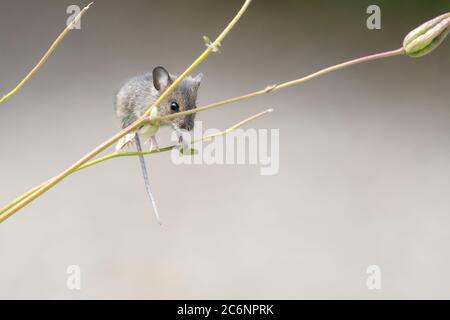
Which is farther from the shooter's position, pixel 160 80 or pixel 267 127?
pixel 267 127

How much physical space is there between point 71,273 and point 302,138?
0.98 meters

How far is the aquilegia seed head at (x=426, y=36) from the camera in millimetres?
421

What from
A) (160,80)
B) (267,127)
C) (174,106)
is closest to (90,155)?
(160,80)

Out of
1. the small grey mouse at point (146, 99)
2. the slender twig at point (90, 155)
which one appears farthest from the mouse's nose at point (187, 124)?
the slender twig at point (90, 155)

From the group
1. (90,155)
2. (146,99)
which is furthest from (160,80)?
(90,155)

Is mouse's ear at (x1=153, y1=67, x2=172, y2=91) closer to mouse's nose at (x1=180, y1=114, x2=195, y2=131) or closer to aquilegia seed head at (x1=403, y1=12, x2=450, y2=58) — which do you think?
mouse's nose at (x1=180, y1=114, x2=195, y2=131)

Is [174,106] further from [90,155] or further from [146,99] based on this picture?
[90,155]

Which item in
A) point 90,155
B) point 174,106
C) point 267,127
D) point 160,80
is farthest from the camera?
point 267,127

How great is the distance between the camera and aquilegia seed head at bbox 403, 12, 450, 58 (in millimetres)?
421

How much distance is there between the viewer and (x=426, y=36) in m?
0.42

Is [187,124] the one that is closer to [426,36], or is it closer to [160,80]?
[160,80]

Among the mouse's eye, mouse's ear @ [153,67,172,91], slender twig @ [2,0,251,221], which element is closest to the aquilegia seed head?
slender twig @ [2,0,251,221]

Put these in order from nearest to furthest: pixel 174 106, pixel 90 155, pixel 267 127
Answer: pixel 90 155 → pixel 174 106 → pixel 267 127

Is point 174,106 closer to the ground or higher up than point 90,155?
higher up
